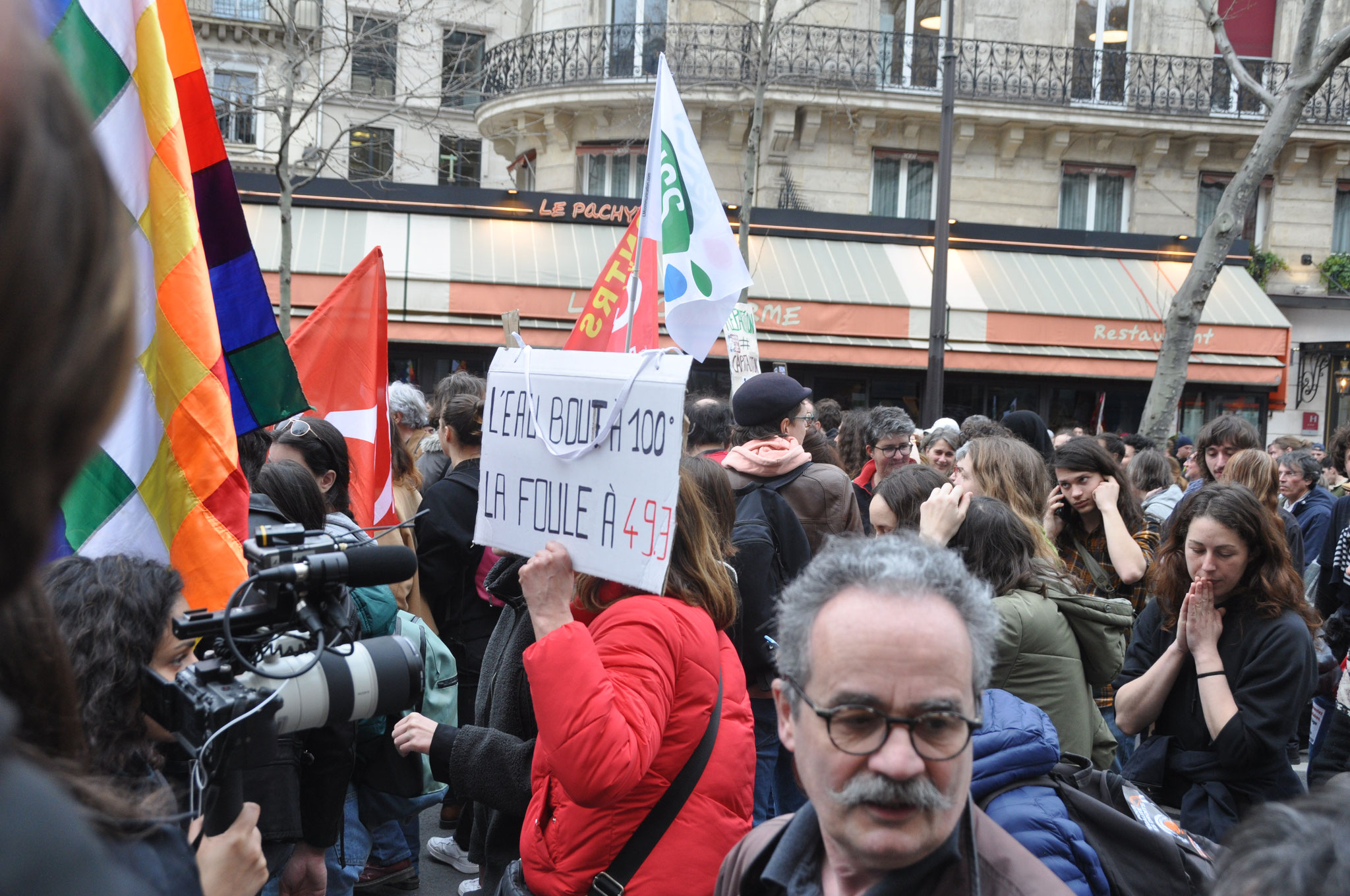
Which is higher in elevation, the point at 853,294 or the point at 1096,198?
the point at 1096,198

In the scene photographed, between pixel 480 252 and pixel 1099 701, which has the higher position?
pixel 480 252

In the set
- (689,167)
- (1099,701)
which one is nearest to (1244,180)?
(689,167)

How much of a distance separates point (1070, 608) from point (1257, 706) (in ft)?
2.00

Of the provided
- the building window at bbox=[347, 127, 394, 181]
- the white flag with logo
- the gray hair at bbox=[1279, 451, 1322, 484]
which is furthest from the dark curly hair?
the building window at bbox=[347, 127, 394, 181]

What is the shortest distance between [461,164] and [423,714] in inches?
861

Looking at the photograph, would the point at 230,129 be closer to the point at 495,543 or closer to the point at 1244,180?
the point at 1244,180

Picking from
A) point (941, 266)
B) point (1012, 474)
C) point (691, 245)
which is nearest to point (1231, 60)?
point (941, 266)

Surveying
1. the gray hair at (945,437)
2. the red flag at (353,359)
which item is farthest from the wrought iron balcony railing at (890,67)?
the red flag at (353,359)

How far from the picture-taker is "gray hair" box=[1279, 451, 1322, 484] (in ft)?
24.8

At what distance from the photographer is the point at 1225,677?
10.9 ft

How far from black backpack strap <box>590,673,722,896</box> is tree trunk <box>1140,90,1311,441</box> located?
10739 mm

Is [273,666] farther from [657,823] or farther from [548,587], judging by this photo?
[657,823]

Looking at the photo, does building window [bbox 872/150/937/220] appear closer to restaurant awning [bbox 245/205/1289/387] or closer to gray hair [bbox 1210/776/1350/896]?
restaurant awning [bbox 245/205/1289/387]

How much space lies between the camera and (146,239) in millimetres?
2846
